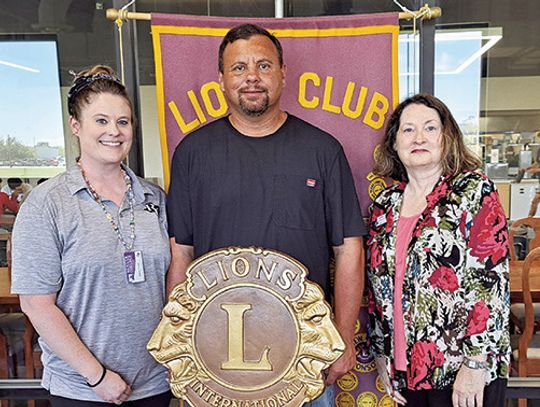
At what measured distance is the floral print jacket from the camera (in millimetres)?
1396

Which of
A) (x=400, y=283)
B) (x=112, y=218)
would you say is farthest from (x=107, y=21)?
(x=400, y=283)

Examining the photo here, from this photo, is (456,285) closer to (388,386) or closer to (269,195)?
(388,386)

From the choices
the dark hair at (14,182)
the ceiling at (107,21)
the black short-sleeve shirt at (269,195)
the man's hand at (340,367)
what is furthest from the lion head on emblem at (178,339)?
the dark hair at (14,182)

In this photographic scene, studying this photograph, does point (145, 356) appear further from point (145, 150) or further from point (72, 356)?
point (145, 150)

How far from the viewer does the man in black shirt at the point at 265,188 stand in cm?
150

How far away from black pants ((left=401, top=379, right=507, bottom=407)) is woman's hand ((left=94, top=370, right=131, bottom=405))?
0.86 metres

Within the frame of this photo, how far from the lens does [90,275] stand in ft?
4.40

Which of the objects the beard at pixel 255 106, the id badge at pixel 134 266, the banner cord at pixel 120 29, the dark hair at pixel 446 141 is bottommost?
the id badge at pixel 134 266

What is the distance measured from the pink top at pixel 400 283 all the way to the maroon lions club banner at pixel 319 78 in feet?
1.25

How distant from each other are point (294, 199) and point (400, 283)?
0.40 meters

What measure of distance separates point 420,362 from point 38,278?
1061 millimetres

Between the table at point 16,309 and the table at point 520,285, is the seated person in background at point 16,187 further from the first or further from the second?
the table at point 520,285

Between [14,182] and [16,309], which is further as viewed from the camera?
[14,182]

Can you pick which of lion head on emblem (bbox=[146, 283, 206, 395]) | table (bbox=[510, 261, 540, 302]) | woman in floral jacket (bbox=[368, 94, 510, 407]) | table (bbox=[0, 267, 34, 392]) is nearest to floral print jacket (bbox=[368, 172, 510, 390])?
woman in floral jacket (bbox=[368, 94, 510, 407])
